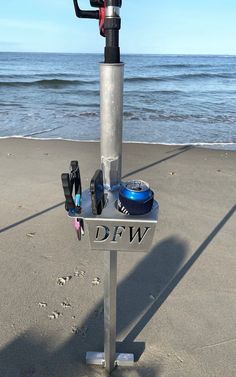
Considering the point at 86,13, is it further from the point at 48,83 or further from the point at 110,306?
the point at 48,83

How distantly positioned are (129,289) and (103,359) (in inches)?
35.3

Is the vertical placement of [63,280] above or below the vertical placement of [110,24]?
below

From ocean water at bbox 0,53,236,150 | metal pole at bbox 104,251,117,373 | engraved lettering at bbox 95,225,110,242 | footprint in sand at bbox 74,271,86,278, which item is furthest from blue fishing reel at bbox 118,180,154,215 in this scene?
ocean water at bbox 0,53,236,150

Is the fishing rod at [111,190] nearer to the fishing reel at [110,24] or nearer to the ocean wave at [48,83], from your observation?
the fishing reel at [110,24]

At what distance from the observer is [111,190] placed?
1847 millimetres

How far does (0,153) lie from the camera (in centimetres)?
739

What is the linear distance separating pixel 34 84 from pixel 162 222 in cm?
2105

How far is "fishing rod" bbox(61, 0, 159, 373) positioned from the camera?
63.4 inches

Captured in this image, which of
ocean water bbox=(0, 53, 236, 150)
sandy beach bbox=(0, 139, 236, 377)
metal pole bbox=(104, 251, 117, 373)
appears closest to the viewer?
metal pole bbox=(104, 251, 117, 373)

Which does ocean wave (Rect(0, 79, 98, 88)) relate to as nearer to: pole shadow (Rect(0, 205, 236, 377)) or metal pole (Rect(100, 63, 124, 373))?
pole shadow (Rect(0, 205, 236, 377))

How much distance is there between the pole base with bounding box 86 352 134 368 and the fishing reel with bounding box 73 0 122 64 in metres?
1.94

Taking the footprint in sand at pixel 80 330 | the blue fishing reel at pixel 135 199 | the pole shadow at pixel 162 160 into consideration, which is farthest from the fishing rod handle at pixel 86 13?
the pole shadow at pixel 162 160

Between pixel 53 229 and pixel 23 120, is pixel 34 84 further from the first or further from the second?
pixel 53 229

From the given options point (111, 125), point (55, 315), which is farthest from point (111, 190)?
point (55, 315)
